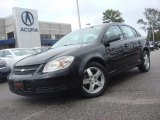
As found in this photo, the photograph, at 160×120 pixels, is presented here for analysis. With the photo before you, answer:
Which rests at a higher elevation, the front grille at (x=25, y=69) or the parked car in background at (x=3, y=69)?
the front grille at (x=25, y=69)

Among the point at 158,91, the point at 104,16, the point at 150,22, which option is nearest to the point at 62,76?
the point at 158,91

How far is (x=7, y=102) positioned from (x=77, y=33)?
91.2 inches

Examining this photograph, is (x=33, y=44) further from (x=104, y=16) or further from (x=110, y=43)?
(x=104, y=16)

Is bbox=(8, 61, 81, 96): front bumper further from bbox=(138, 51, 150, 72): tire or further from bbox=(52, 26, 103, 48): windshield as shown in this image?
bbox=(138, 51, 150, 72): tire

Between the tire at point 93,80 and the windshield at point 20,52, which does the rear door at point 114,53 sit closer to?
the tire at point 93,80

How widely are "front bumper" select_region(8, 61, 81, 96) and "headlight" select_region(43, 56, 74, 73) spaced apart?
0.30 ft

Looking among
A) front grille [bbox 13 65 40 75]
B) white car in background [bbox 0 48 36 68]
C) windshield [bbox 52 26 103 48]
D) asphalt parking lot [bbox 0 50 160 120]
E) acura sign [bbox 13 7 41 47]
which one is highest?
acura sign [bbox 13 7 41 47]

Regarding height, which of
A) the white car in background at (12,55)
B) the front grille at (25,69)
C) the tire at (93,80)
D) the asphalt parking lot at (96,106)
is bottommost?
the asphalt parking lot at (96,106)

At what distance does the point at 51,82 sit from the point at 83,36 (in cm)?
193

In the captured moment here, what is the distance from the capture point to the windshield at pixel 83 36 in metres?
6.19

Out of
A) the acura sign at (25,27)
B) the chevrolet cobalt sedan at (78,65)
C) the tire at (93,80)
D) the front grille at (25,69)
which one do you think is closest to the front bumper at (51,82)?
the chevrolet cobalt sedan at (78,65)

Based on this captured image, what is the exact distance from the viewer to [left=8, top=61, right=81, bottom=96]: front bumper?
4.86 m

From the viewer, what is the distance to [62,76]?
4.89 m

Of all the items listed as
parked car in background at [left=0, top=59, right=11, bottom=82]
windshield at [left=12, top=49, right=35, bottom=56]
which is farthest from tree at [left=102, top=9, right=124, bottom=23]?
parked car in background at [left=0, top=59, right=11, bottom=82]
